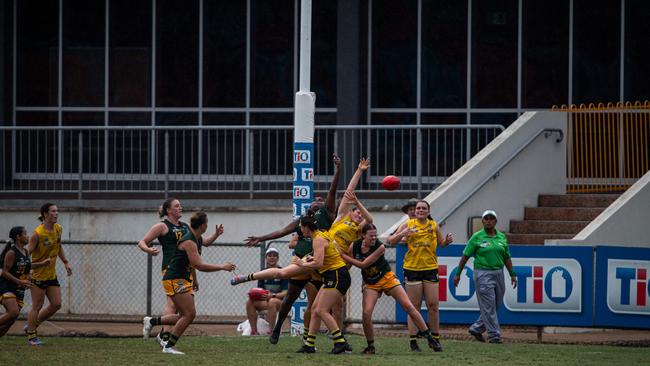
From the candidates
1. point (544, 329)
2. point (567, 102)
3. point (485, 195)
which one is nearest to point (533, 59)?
point (567, 102)

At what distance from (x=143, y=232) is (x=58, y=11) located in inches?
261

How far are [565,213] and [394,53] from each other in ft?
20.7

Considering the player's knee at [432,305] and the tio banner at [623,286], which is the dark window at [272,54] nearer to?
the tio banner at [623,286]

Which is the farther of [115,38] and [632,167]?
[115,38]

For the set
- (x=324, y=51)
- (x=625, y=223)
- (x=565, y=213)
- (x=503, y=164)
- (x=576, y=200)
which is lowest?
(x=625, y=223)

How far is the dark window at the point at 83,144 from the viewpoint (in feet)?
80.3

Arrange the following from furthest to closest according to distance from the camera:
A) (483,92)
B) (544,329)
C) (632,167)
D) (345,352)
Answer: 1. (483,92)
2. (632,167)
3. (544,329)
4. (345,352)

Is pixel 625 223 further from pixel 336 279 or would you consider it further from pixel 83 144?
pixel 83 144

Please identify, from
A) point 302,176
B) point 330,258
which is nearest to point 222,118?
point 302,176

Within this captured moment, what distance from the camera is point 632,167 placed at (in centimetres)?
2247

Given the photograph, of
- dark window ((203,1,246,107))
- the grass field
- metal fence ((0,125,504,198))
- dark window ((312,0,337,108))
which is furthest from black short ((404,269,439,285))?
dark window ((203,1,246,107))

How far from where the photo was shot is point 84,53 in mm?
25984

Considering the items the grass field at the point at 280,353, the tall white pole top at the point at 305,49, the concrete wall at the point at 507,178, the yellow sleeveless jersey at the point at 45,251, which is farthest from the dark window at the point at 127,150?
the grass field at the point at 280,353

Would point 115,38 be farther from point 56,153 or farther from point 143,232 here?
point 143,232
